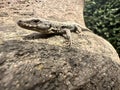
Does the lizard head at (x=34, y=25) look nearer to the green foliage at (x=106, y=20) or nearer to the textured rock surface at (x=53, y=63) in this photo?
the textured rock surface at (x=53, y=63)

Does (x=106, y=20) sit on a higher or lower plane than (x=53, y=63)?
lower

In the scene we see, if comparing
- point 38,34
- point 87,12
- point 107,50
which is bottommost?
point 87,12

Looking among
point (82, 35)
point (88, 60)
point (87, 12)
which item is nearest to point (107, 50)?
point (82, 35)

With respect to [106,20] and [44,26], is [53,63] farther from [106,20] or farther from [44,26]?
[106,20]

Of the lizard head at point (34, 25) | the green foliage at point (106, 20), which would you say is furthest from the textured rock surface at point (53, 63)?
the green foliage at point (106, 20)

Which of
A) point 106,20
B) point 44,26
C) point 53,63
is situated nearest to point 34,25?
point 44,26

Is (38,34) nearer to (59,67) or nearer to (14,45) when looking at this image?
(14,45)
